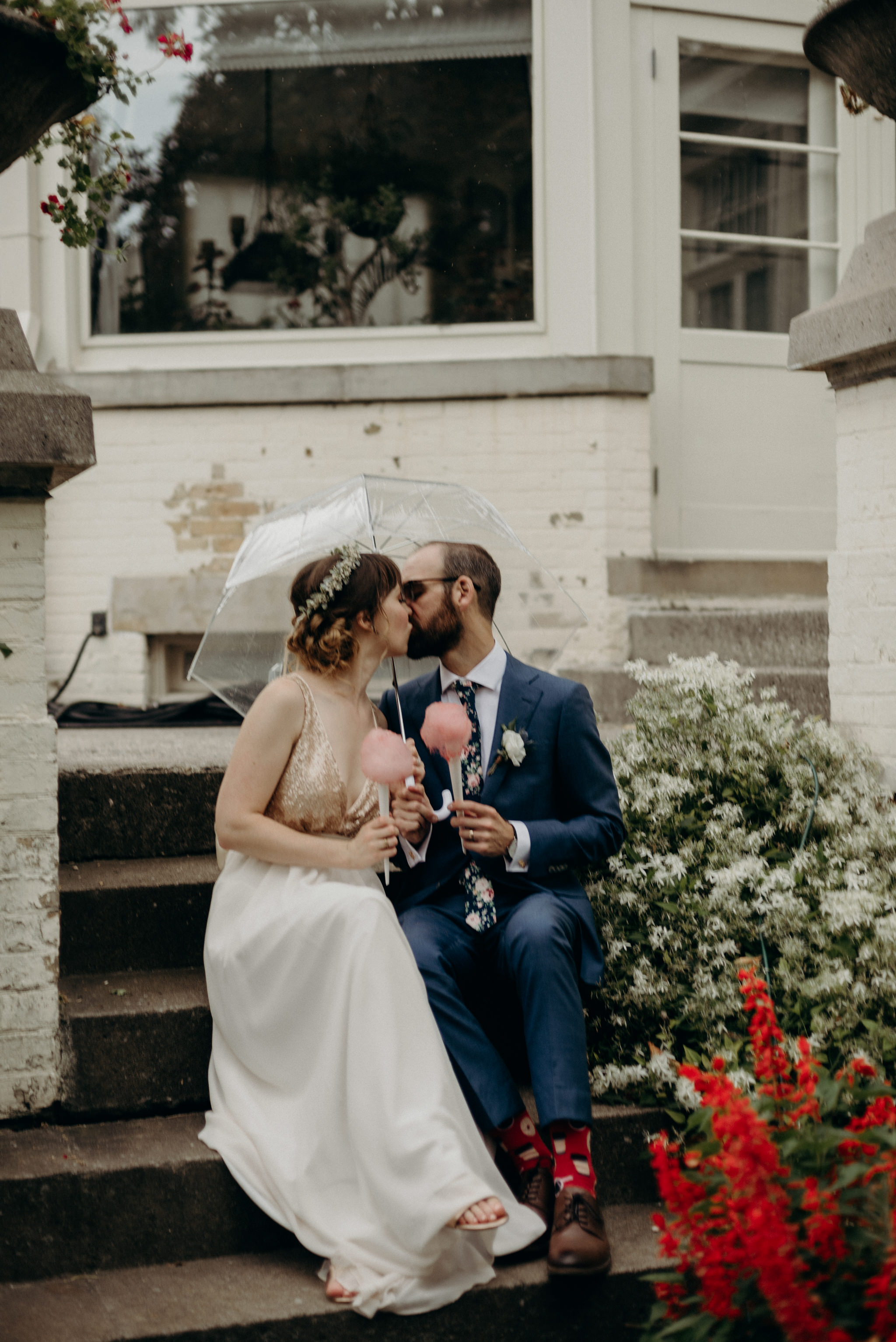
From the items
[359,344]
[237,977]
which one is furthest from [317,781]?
[359,344]

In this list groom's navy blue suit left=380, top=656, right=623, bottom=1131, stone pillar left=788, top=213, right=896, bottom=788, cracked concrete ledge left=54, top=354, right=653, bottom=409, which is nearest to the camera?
groom's navy blue suit left=380, top=656, right=623, bottom=1131

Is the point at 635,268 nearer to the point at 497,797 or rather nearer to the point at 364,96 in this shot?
the point at 364,96

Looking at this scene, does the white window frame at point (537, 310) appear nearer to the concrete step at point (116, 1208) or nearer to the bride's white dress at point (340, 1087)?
the bride's white dress at point (340, 1087)

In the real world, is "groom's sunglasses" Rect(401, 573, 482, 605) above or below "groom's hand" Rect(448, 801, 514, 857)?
above

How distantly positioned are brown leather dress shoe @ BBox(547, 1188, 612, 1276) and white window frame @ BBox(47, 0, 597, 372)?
4164mm

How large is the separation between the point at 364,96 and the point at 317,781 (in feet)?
14.7

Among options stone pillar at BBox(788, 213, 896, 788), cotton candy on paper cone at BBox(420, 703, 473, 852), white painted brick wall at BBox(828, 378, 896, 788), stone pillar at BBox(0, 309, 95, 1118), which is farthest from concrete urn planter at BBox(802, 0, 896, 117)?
stone pillar at BBox(0, 309, 95, 1118)

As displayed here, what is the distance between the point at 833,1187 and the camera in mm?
2057

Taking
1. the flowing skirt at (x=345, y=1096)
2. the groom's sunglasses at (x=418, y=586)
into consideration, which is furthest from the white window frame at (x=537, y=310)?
the flowing skirt at (x=345, y=1096)

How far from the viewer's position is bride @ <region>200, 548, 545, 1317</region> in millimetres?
2523

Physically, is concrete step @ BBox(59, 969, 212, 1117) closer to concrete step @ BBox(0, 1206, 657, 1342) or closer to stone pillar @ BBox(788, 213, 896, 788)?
concrete step @ BBox(0, 1206, 657, 1342)

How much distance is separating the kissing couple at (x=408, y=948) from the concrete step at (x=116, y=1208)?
9cm

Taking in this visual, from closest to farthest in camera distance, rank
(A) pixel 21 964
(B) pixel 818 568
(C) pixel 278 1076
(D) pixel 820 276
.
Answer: (C) pixel 278 1076, (A) pixel 21 964, (B) pixel 818 568, (D) pixel 820 276

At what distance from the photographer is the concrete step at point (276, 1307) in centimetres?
243
